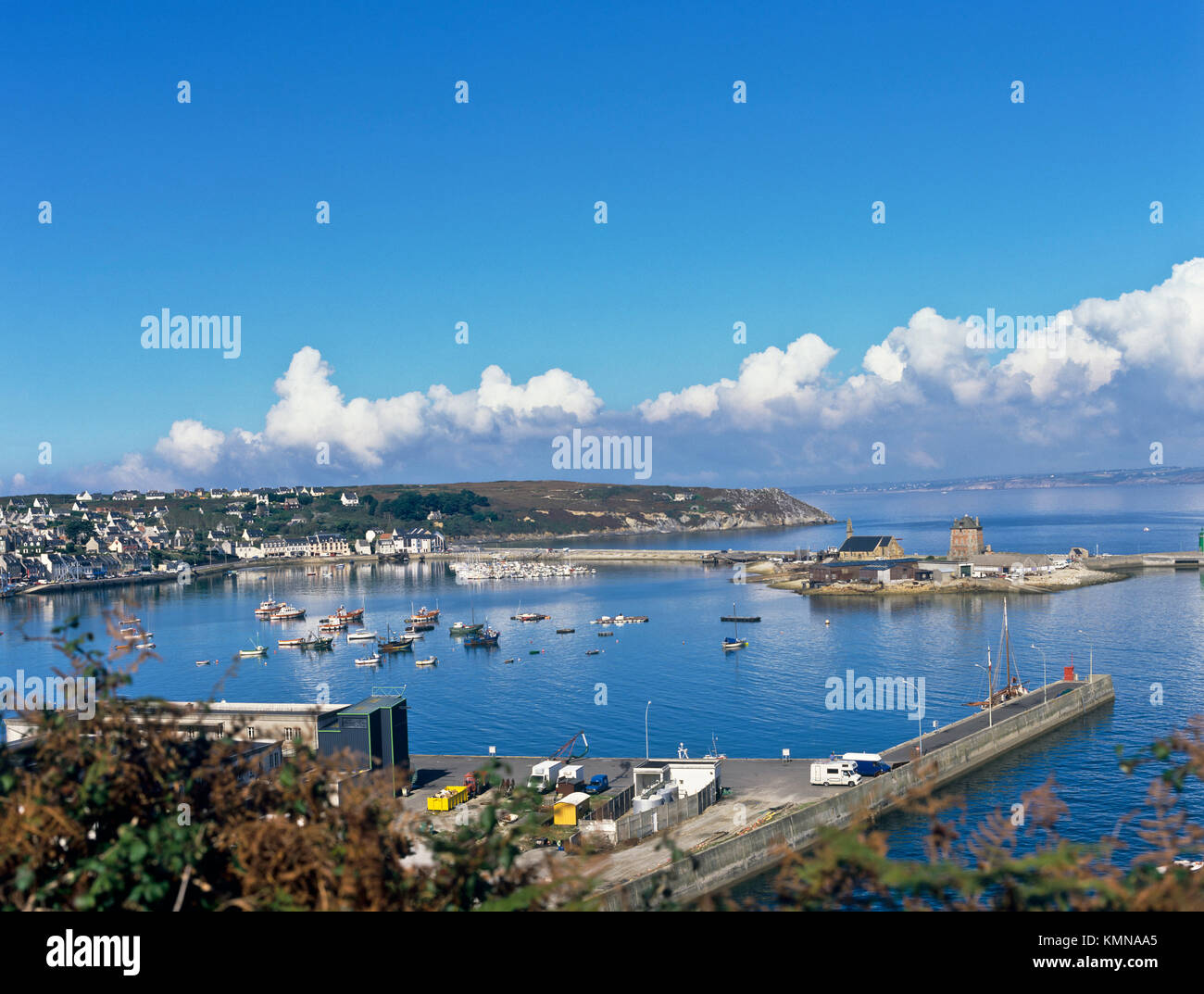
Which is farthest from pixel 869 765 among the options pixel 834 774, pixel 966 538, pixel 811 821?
pixel 966 538

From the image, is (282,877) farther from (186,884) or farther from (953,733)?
(953,733)

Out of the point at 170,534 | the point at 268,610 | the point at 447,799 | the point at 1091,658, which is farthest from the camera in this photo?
the point at 170,534

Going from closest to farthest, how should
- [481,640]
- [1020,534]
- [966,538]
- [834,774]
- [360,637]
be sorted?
[834,774] → [481,640] → [360,637] → [966,538] → [1020,534]

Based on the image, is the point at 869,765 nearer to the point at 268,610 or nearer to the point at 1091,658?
the point at 1091,658

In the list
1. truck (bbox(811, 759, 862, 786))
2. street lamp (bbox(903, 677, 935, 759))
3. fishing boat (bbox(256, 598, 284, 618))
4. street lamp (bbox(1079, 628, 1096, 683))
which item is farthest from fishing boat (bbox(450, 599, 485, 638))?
truck (bbox(811, 759, 862, 786))

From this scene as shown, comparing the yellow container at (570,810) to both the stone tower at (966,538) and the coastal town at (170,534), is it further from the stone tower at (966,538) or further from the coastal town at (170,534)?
the coastal town at (170,534)

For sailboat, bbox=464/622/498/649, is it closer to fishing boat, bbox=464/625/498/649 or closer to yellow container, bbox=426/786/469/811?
fishing boat, bbox=464/625/498/649
